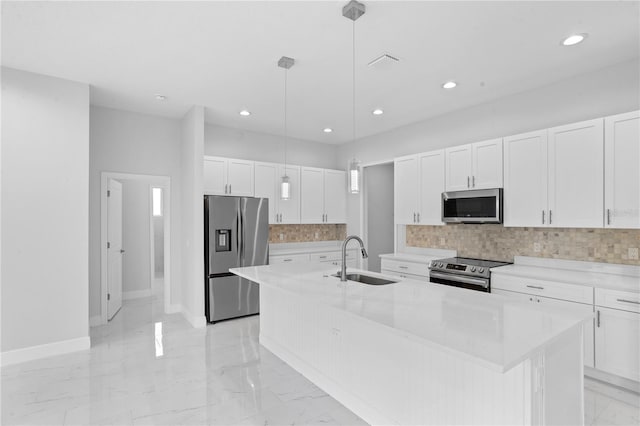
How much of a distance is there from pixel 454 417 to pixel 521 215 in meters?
2.50

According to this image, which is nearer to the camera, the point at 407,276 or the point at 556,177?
the point at 556,177

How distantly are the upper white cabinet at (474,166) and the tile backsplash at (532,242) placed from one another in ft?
2.08

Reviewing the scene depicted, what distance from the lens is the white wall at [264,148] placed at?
5258 millimetres

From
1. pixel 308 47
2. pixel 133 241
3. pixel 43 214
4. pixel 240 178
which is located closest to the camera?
pixel 308 47

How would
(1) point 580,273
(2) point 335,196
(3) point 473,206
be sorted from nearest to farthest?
(1) point 580,273 → (3) point 473,206 → (2) point 335,196

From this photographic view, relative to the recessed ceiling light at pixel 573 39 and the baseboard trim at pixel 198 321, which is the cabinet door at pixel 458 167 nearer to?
the recessed ceiling light at pixel 573 39

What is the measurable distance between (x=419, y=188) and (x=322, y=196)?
1.91m

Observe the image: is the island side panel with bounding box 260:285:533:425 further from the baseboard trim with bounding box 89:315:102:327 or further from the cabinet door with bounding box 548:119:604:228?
the baseboard trim with bounding box 89:315:102:327

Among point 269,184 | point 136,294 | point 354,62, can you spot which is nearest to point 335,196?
point 269,184

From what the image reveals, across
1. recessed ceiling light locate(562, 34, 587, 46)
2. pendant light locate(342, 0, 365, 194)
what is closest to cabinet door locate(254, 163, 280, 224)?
pendant light locate(342, 0, 365, 194)

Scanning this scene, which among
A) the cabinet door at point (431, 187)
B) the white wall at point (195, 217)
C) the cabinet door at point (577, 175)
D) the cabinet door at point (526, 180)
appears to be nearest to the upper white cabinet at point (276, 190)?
the white wall at point (195, 217)

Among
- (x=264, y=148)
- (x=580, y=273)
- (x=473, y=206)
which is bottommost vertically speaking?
(x=580, y=273)

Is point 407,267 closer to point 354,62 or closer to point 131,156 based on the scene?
point 354,62

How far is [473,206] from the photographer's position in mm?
3939
